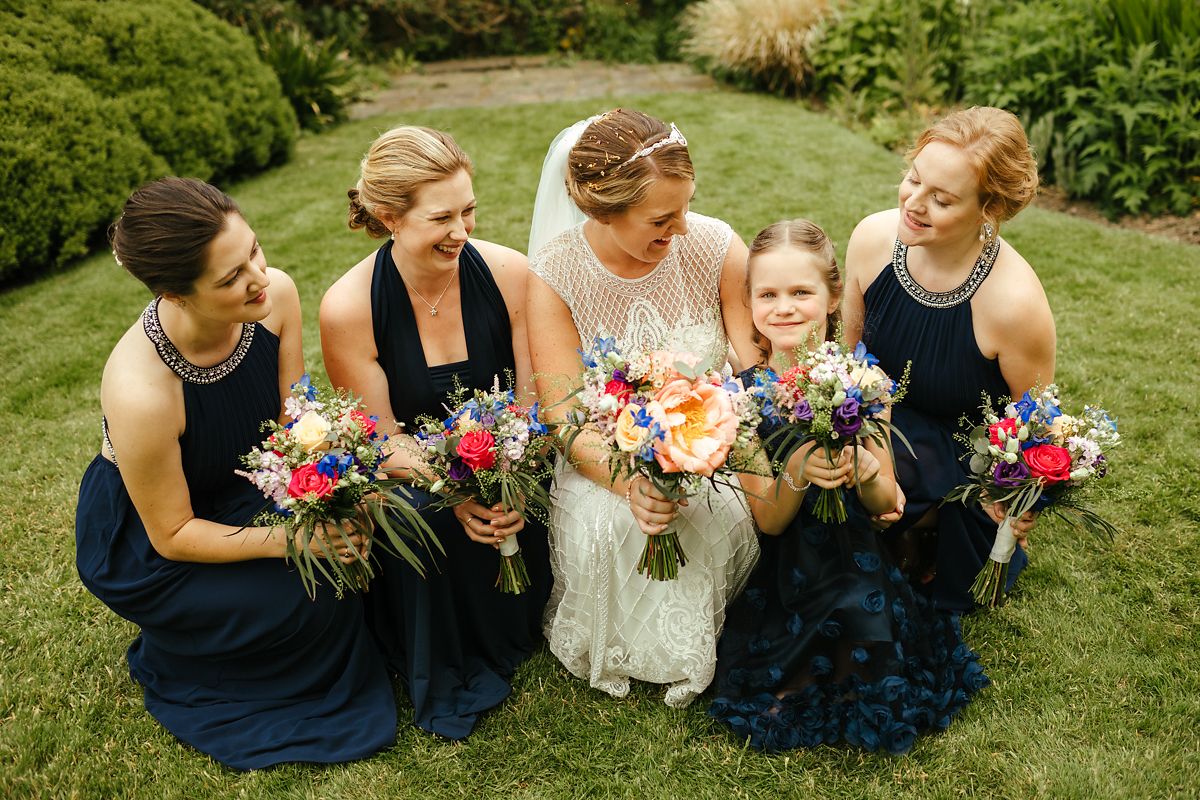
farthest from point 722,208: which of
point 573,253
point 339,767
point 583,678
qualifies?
point 339,767

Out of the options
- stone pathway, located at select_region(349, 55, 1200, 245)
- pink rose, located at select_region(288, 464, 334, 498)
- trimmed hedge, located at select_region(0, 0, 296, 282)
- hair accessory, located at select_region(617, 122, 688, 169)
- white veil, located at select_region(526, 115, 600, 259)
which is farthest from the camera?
stone pathway, located at select_region(349, 55, 1200, 245)

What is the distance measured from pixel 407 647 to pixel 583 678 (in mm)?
687

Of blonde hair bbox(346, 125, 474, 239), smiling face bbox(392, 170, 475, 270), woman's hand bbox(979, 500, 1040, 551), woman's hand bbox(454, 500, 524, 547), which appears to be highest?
blonde hair bbox(346, 125, 474, 239)

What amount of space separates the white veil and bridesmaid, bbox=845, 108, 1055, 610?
127 cm

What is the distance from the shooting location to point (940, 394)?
3.52m

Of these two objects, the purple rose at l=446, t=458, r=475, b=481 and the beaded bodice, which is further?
the beaded bodice

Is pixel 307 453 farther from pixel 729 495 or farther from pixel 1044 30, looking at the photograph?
pixel 1044 30

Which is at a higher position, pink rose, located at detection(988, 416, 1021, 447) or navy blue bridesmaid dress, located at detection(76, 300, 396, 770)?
pink rose, located at detection(988, 416, 1021, 447)

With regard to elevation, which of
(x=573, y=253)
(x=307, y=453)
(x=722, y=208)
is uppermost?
(x=573, y=253)

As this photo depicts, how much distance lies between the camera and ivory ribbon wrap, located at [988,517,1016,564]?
10.3 feet

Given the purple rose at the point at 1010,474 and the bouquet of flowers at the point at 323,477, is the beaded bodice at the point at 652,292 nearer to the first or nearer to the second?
the bouquet of flowers at the point at 323,477

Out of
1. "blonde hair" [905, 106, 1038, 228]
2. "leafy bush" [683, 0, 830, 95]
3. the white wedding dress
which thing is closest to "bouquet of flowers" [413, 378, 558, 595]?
the white wedding dress

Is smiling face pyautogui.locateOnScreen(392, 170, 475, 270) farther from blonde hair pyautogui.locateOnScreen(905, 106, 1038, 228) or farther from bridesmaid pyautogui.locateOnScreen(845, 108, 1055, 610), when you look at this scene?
blonde hair pyautogui.locateOnScreen(905, 106, 1038, 228)

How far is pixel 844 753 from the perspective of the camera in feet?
9.84
